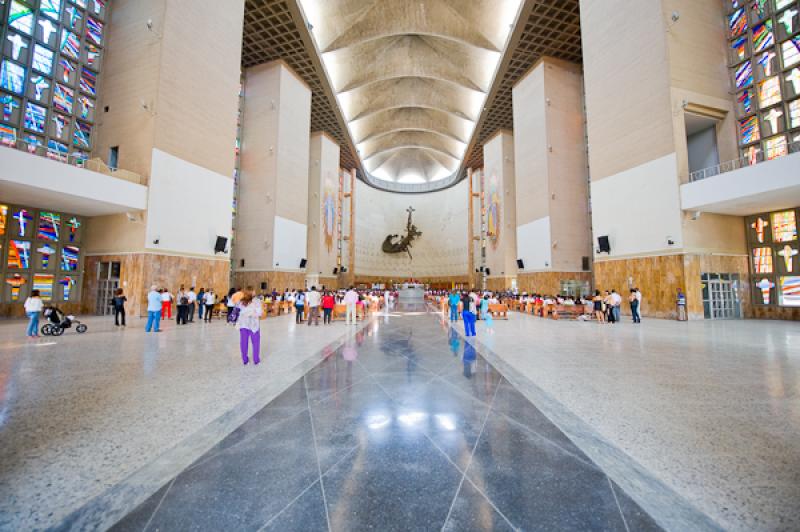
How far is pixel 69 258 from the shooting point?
518 inches

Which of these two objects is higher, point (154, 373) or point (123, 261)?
point (123, 261)

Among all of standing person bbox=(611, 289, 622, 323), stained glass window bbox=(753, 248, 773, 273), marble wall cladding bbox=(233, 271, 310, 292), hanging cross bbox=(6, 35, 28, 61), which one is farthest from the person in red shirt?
stained glass window bbox=(753, 248, 773, 273)

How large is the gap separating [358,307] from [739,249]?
50.1ft

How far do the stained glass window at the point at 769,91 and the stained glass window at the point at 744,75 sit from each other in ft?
1.36

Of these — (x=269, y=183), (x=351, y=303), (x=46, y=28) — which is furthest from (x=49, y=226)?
(x=351, y=303)

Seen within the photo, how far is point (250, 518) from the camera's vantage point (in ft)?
5.85

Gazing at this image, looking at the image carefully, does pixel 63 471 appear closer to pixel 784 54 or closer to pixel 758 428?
pixel 758 428

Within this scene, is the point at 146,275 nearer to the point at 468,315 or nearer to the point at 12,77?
the point at 12,77

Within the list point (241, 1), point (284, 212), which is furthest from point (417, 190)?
point (241, 1)

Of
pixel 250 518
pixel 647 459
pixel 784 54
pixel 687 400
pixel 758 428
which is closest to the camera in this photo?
pixel 250 518

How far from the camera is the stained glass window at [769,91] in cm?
1219

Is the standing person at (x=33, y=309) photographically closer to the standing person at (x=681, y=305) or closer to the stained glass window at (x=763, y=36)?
the standing person at (x=681, y=305)

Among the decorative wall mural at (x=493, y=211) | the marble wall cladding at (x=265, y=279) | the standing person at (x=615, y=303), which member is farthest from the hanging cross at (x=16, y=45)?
the decorative wall mural at (x=493, y=211)

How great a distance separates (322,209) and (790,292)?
1025 inches
